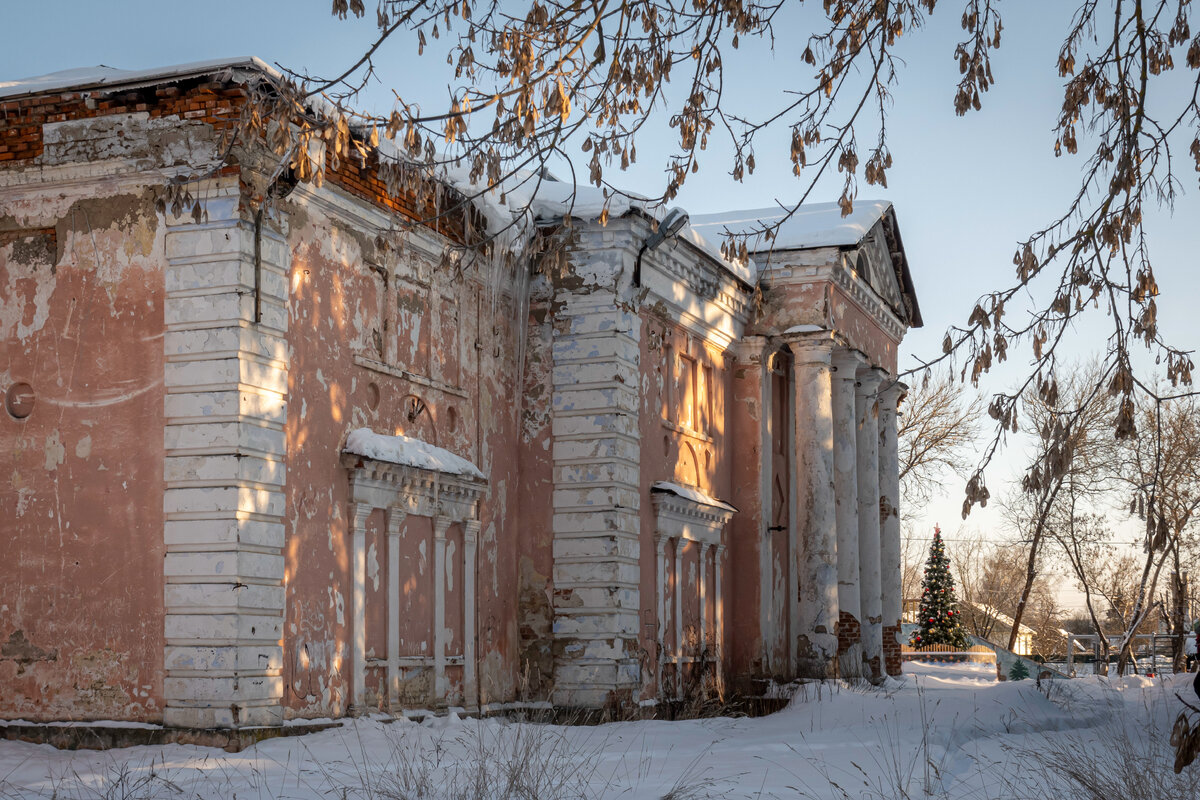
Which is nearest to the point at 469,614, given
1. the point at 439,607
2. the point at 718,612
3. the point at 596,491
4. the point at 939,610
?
the point at 439,607

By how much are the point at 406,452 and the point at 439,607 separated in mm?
1672

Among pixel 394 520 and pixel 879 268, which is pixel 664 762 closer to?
pixel 394 520

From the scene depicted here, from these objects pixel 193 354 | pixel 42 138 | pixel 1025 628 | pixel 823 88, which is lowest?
pixel 1025 628

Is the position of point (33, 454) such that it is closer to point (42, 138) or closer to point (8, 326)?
point (8, 326)

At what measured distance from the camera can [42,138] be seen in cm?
1149

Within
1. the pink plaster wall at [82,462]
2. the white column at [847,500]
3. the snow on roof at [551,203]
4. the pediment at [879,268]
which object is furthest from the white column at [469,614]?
the pediment at [879,268]

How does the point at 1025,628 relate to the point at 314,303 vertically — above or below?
below

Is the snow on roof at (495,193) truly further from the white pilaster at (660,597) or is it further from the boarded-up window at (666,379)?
the white pilaster at (660,597)

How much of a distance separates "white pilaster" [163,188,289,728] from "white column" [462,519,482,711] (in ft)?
10.6

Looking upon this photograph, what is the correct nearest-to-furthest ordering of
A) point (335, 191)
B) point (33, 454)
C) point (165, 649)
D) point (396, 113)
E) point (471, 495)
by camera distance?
point (396, 113) → point (165, 649) → point (33, 454) → point (335, 191) → point (471, 495)

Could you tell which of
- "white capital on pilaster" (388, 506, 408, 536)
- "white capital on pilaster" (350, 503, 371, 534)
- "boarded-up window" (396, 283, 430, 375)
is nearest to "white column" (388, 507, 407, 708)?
"white capital on pilaster" (388, 506, 408, 536)

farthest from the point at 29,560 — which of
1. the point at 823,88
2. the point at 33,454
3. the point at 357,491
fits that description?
the point at 823,88

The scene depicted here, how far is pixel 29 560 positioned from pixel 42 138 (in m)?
3.50

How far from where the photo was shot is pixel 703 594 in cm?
1759
